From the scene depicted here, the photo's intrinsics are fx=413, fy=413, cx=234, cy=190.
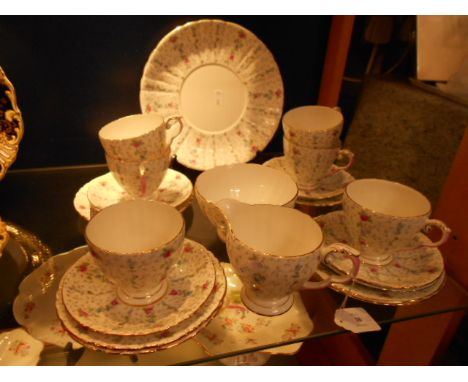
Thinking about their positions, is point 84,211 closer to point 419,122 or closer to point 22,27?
point 22,27

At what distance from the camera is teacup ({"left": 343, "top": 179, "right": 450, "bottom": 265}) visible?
52 cm

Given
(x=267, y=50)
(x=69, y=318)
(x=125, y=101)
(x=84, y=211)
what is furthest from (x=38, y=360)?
(x=267, y=50)

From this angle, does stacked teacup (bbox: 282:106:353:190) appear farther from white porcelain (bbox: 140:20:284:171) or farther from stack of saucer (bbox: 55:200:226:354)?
stack of saucer (bbox: 55:200:226:354)

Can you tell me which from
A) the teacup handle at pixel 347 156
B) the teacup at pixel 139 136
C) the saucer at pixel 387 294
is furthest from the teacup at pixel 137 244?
the teacup handle at pixel 347 156

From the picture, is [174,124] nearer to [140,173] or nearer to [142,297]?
[140,173]

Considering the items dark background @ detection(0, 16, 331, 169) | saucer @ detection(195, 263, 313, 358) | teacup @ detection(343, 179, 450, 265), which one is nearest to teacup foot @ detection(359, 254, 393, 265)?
teacup @ detection(343, 179, 450, 265)

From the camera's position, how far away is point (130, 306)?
471 mm

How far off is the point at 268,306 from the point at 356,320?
12 centimetres

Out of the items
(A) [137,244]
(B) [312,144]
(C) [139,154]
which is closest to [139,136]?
(C) [139,154]

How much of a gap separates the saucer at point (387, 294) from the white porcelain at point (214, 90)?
326 mm

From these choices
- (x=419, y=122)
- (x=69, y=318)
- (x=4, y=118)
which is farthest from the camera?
(x=419, y=122)

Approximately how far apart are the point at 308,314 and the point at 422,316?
157mm

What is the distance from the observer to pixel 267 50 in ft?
2.44

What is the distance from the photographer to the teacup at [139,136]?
59cm
